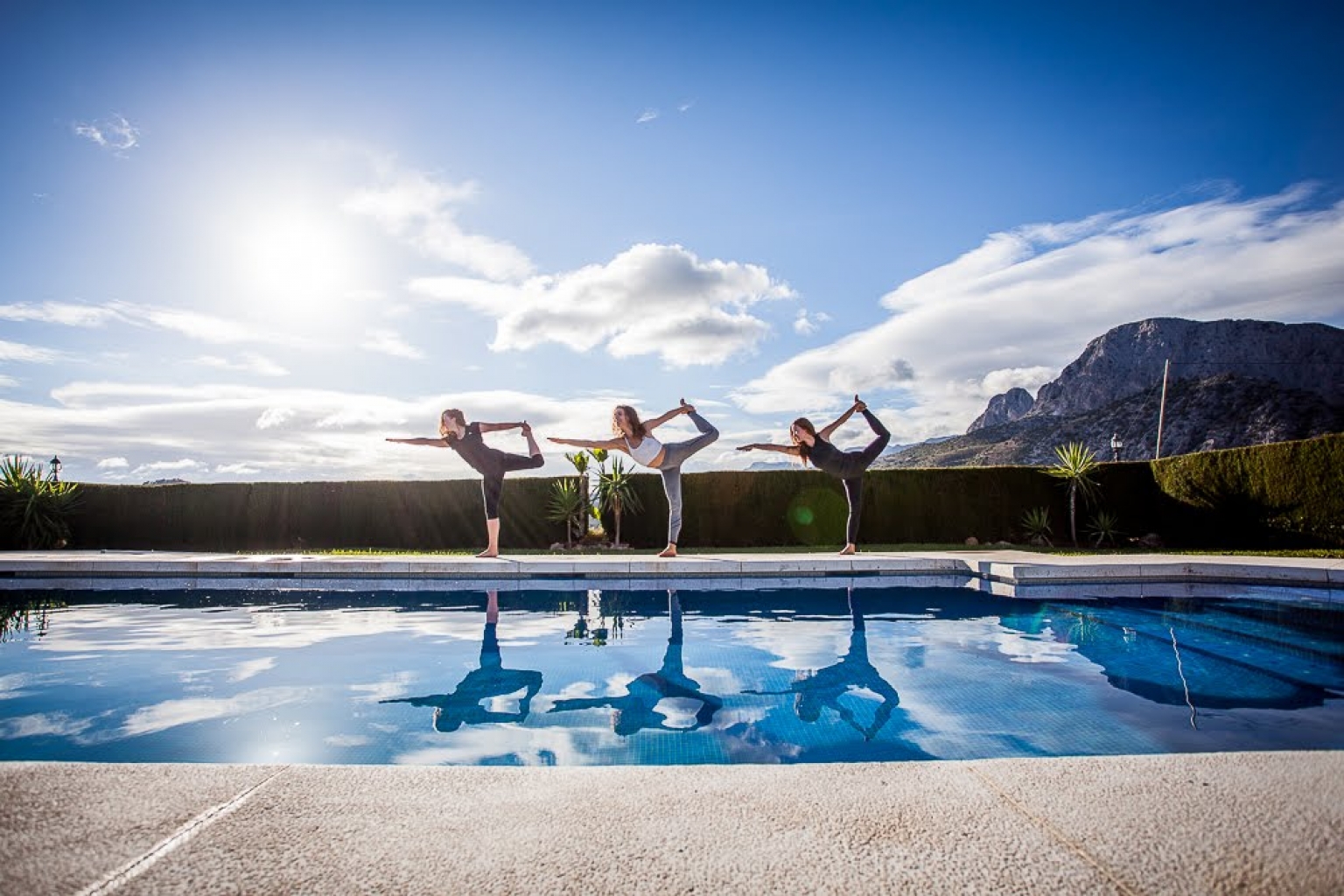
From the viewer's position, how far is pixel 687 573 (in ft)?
31.1

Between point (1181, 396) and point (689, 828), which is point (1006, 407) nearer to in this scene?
point (1181, 396)

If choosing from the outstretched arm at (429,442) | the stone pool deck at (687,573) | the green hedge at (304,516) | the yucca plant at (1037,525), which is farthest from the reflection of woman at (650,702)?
the yucca plant at (1037,525)

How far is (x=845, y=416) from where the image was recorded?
36.7 feet

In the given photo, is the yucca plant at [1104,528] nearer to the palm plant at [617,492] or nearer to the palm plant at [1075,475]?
the palm plant at [1075,475]

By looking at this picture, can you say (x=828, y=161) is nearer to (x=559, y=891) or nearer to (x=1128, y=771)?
(x=1128, y=771)

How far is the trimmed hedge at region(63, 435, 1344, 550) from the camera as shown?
15.5 m

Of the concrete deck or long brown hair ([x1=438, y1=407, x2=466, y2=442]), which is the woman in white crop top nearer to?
long brown hair ([x1=438, y1=407, x2=466, y2=442])

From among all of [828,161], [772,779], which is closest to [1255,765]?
[772,779]

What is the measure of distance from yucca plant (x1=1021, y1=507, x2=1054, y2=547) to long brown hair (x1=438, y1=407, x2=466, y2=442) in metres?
12.6

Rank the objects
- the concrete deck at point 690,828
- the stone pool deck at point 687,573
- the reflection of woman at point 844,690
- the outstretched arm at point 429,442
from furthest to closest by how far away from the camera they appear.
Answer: the outstretched arm at point 429,442 < the stone pool deck at point 687,573 < the reflection of woman at point 844,690 < the concrete deck at point 690,828

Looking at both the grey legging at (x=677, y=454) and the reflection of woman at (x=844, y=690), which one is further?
the grey legging at (x=677, y=454)

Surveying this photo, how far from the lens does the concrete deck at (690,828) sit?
1576mm

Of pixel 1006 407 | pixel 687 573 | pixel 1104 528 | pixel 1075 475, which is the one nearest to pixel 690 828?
pixel 687 573

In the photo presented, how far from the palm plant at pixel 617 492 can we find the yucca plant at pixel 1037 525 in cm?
887
